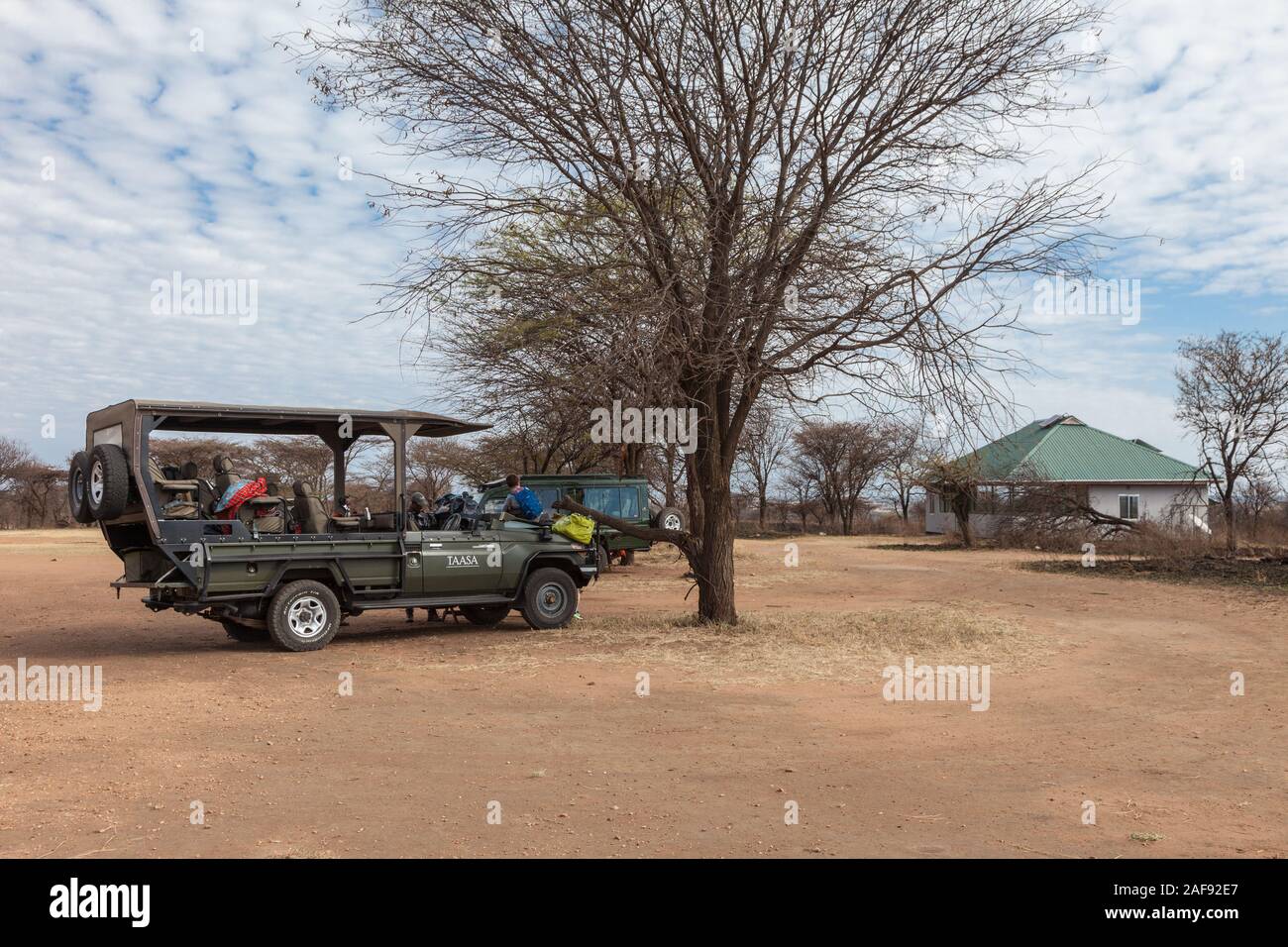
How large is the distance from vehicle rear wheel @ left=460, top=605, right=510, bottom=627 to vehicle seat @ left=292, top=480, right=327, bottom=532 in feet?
9.53

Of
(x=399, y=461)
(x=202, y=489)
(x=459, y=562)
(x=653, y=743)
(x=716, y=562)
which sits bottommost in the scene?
(x=653, y=743)

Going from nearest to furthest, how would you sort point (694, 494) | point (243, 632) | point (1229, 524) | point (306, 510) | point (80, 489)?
1. point (80, 489)
2. point (306, 510)
3. point (243, 632)
4. point (694, 494)
5. point (1229, 524)

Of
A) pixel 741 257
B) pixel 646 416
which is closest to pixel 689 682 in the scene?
pixel 646 416

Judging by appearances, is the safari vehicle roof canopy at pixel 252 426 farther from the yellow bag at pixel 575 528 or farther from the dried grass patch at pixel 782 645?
the dried grass patch at pixel 782 645

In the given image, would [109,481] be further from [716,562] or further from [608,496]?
[608,496]

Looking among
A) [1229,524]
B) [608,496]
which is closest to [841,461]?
[1229,524]

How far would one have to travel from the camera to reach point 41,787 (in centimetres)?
653

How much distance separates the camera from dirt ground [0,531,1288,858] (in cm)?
570

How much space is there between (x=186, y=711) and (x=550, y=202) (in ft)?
26.9

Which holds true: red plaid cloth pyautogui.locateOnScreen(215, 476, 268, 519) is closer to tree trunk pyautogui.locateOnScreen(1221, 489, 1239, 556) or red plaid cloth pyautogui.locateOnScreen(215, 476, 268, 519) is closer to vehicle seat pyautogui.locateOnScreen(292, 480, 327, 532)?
vehicle seat pyautogui.locateOnScreen(292, 480, 327, 532)

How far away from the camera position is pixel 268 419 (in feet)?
41.3

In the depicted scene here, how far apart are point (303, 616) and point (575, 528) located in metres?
3.92

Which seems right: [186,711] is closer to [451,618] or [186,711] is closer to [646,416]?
[646,416]

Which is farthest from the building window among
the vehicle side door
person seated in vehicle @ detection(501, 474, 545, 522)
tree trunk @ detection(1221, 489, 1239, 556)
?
the vehicle side door
